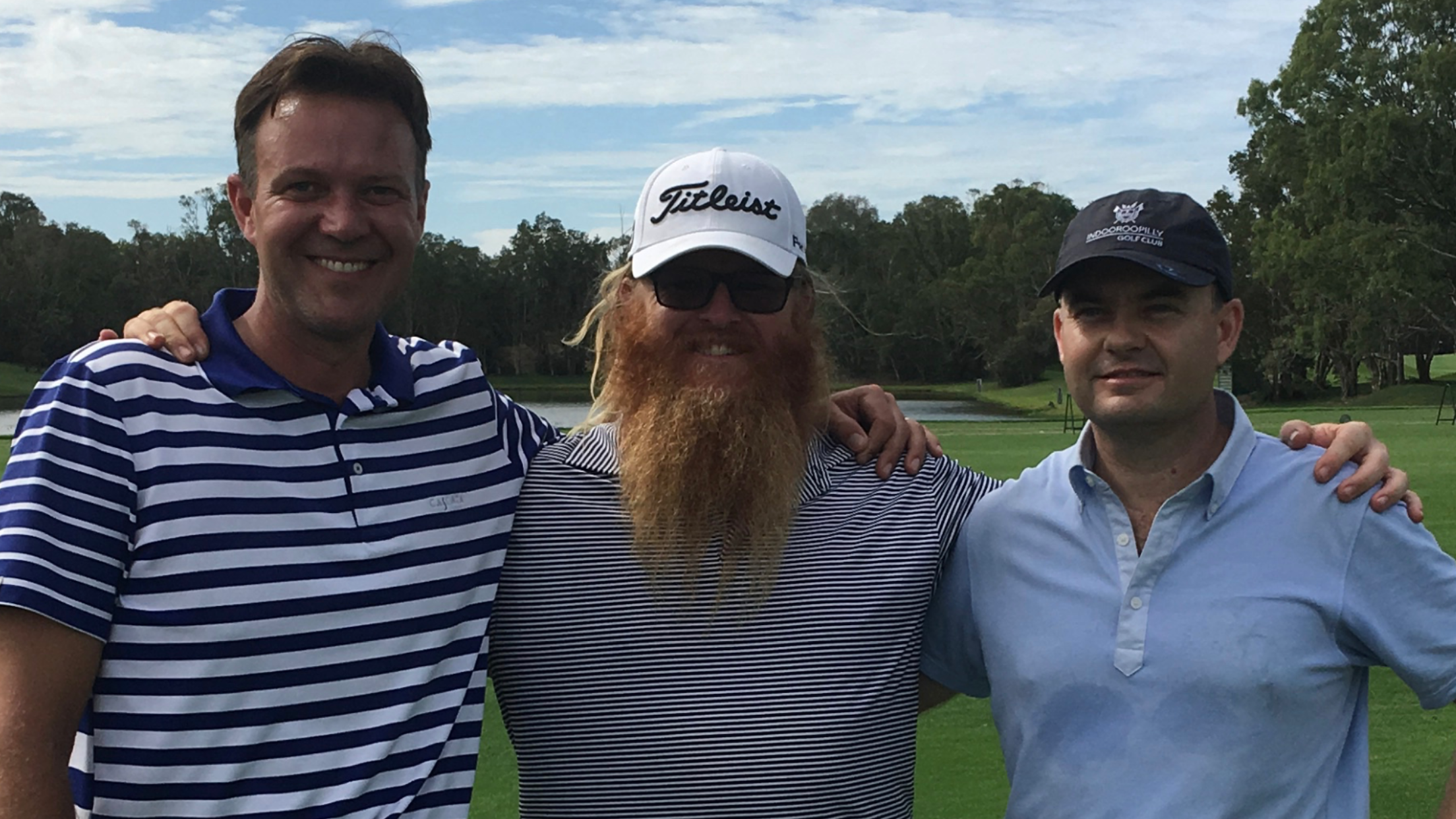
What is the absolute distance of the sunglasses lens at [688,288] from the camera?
3293 mm

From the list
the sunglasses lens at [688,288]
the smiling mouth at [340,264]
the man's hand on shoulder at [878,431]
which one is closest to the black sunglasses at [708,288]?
the sunglasses lens at [688,288]

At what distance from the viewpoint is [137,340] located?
268cm

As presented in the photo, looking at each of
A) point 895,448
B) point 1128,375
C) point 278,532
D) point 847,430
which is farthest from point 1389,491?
point 278,532

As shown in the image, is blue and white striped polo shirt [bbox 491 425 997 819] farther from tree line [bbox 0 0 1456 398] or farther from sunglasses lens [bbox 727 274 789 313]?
tree line [bbox 0 0 1456 398]

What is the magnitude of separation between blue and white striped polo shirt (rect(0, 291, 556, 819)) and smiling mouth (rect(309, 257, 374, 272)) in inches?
9.3

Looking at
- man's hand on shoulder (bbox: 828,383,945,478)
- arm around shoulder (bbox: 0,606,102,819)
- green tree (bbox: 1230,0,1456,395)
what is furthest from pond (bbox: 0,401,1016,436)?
arm around shoulder (bbox: 0,606,102,819)

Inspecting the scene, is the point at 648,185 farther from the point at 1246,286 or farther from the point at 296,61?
the point at 1246,286

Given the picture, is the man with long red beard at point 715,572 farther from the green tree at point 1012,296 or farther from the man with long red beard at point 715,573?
the green tree at point 1012,296

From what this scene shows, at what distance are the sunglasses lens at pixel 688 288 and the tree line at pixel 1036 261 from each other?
2751 cm

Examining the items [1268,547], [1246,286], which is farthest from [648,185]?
[1246,286]

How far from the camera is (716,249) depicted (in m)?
3.23

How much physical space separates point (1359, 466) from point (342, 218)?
2.17 m

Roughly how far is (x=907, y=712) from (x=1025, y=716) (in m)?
0.38

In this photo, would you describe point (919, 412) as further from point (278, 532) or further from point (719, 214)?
point (278, 532)
